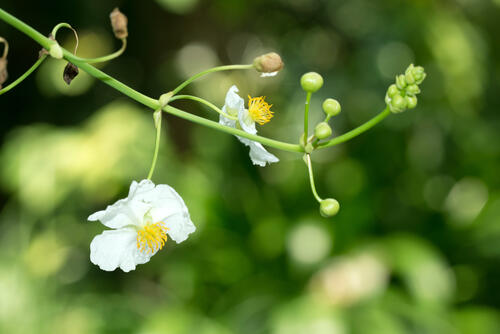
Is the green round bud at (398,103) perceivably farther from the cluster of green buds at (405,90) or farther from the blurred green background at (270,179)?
the blurred green background at (270,179)

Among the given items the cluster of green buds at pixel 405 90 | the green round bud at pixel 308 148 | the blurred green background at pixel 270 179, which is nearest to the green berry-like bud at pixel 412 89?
the cluster of green buds at pixel 405 90

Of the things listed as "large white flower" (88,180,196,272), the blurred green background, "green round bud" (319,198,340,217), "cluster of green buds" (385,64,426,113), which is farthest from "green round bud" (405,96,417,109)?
the blurred green background

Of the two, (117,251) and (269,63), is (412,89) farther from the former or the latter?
(117,251)

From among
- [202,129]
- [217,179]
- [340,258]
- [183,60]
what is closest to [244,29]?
[183,60]

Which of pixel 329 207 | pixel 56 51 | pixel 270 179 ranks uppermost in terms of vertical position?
pixel 270 179

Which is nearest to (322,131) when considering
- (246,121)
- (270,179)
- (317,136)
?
(317,136)

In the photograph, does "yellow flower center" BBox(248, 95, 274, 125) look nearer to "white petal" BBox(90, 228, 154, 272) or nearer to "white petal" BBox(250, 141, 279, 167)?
"white petal" BBox(250, 141, 279, 167)
